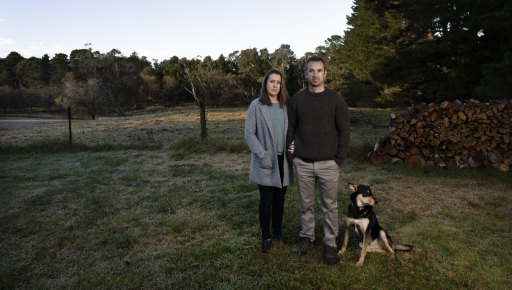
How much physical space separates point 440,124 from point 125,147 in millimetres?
9767

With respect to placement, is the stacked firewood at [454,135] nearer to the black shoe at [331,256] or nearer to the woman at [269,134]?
the black shoe at [331,256]

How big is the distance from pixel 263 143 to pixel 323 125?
660mm

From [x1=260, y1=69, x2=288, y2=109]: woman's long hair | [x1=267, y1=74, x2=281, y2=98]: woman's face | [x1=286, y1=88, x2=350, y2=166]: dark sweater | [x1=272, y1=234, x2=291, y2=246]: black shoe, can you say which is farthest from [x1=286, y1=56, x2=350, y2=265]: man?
[x1=272, y1=234, x2=291, y2=246]: black shoe

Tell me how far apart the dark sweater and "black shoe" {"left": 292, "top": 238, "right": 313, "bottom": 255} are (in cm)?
100

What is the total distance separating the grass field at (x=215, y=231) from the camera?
112 inches

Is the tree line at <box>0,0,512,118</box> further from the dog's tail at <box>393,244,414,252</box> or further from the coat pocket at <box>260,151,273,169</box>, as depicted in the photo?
the coat pocket at <box>260,151,273,169</box>

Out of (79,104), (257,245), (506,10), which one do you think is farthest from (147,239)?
(79,104)

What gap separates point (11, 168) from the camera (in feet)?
25.1

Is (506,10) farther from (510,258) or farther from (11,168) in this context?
(11,168)

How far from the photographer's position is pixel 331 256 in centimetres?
301

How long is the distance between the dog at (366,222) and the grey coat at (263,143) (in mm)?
750

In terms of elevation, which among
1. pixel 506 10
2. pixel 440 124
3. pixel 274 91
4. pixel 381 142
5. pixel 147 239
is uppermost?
pixel 506 10

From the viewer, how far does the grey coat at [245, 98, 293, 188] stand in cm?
301

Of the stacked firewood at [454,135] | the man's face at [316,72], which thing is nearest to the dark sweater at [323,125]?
the man's face at [316,72]
